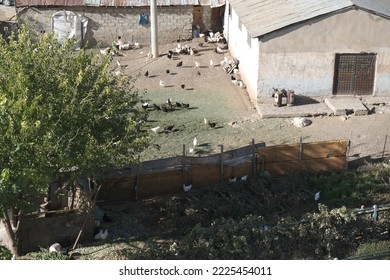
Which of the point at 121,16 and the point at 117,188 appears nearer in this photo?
the point at 117,188

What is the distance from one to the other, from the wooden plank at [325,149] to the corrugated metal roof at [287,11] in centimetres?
609

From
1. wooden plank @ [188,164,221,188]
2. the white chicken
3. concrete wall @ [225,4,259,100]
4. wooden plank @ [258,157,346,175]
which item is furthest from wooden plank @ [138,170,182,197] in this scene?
concrete wall @ [225,4,259,100]

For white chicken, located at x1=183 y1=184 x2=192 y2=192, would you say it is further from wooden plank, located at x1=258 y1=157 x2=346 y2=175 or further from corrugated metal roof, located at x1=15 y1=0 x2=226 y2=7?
corrugated metal roof, located at x1=15 y1=0 x2=226 y2=7

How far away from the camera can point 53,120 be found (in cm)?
1672

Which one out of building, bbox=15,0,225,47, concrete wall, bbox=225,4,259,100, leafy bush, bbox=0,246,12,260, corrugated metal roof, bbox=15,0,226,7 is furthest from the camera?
building, bbox=15,0,225,47

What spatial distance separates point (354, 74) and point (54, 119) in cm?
1550

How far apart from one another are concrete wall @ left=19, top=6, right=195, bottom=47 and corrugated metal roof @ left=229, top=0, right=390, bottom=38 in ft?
18.9

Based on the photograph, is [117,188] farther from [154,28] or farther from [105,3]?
[105,3]

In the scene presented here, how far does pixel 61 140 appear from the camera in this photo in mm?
16625

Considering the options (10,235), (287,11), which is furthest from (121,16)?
(10,235)

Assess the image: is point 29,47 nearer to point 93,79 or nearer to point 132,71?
point 93,79

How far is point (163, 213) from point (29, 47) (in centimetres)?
687

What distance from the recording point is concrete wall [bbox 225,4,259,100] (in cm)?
2862
